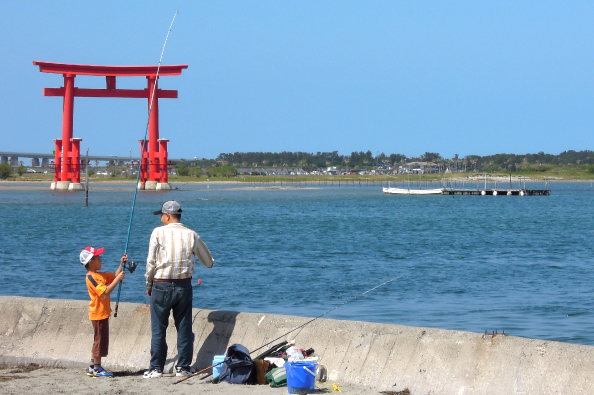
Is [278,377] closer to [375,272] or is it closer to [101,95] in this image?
[375,272]

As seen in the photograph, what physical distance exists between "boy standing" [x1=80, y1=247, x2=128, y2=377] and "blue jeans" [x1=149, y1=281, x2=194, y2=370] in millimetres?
426

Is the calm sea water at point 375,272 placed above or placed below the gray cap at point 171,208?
below

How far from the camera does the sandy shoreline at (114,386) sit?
6188mm

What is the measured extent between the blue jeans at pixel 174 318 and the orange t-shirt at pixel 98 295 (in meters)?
0.46

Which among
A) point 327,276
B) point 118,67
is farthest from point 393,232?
point 118,67

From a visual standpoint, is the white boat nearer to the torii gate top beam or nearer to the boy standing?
the torii gate top beam

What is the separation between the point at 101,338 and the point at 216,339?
1032 millimetres

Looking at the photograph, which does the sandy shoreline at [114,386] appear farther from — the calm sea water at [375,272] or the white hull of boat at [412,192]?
the white hull of boat at [412,192]

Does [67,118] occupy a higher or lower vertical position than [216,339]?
higher

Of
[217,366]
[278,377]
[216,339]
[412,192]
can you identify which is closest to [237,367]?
[217,366]

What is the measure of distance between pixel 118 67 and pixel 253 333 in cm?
7494

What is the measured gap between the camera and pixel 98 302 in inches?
265

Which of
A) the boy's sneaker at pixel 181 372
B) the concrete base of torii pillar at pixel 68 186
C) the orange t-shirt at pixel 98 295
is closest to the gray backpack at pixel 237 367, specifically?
the boy's sneaker at pixel 181 372

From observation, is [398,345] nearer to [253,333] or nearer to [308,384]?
[308,384]
